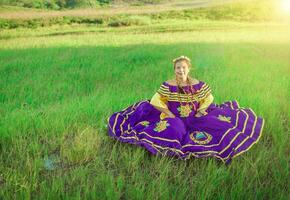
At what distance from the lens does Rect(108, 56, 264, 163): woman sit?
3.37 meters

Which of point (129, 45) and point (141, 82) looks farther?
point (129, 45)

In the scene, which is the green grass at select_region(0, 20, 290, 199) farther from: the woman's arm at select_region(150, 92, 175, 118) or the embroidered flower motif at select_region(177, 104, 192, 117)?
the embroidered flower motif at select_region(177, 104, 192, 117)

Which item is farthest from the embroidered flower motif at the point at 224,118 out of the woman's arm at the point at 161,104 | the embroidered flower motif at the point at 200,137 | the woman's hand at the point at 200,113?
the woman's arm at the point at 161,104

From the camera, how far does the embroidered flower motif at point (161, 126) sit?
357cm

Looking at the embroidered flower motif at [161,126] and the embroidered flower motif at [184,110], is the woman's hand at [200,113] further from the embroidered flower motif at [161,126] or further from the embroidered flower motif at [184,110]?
the embroidered flower motif at [161,126]

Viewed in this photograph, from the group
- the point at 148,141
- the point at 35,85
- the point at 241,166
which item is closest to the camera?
the point at 241,166

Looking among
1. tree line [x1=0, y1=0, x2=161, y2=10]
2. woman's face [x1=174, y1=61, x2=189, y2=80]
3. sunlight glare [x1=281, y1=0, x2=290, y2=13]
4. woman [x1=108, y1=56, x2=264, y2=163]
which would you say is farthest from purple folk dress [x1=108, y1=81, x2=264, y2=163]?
sunlight glare [x1=281, y1=0, x2=290, y2=13]

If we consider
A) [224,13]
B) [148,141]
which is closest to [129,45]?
[148,141]

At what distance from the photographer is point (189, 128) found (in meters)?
3.80

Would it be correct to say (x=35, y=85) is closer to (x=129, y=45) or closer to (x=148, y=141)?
(x=148, y=141)

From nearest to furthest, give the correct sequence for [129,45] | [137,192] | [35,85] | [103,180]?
[137,192], [103,180], [35,85], [129,45]

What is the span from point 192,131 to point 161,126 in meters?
0.31

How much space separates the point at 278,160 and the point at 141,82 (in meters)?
3.26

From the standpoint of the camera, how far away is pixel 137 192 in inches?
108
